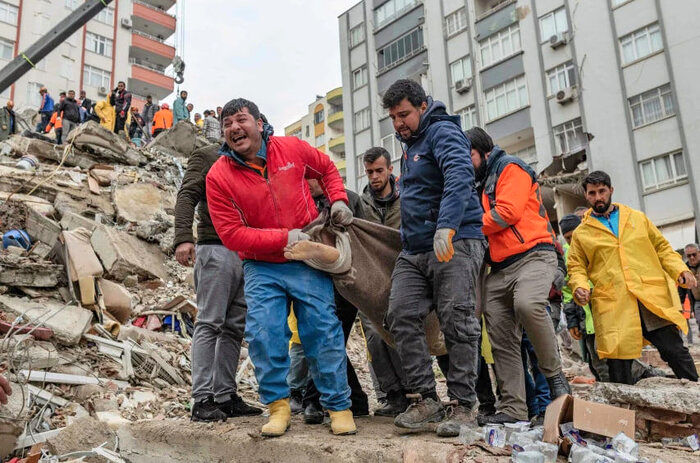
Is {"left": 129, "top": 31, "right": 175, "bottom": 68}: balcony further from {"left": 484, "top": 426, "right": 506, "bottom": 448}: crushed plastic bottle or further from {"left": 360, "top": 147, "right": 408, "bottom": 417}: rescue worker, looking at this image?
{"left": 484, "top": 426, "right": 506, "bottom": 448}: crushed plastic bottle

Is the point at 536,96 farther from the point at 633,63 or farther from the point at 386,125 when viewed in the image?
the point at 386,125

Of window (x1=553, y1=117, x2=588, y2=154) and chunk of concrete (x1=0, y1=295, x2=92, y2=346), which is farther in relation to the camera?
window (x1=553, y1=117, x2=588, y2=154)

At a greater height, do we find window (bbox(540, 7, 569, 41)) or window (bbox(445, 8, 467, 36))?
window (bbox(445, 8, 467, 36))

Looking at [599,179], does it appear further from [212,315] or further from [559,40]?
[559,40]

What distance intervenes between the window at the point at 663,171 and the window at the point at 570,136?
2.52 meters

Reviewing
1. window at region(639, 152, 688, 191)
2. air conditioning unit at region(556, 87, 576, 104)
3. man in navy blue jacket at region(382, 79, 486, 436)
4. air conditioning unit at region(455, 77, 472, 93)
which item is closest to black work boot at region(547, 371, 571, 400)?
man in navy blue jacket at region(382, 79, 486, 436)

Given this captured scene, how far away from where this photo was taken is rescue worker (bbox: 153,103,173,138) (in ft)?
60.4

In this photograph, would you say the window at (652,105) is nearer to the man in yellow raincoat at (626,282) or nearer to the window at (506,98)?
the window at (506,98)

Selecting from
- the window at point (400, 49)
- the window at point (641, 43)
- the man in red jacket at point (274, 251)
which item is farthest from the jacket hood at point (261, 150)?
the window at point (400, 49)

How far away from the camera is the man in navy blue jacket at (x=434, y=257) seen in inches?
115

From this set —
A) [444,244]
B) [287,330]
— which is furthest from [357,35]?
[444,244]

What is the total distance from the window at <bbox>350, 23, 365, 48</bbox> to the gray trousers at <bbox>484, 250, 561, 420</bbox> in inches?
1149

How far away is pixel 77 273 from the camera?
6.73 metres

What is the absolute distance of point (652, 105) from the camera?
18844mm
